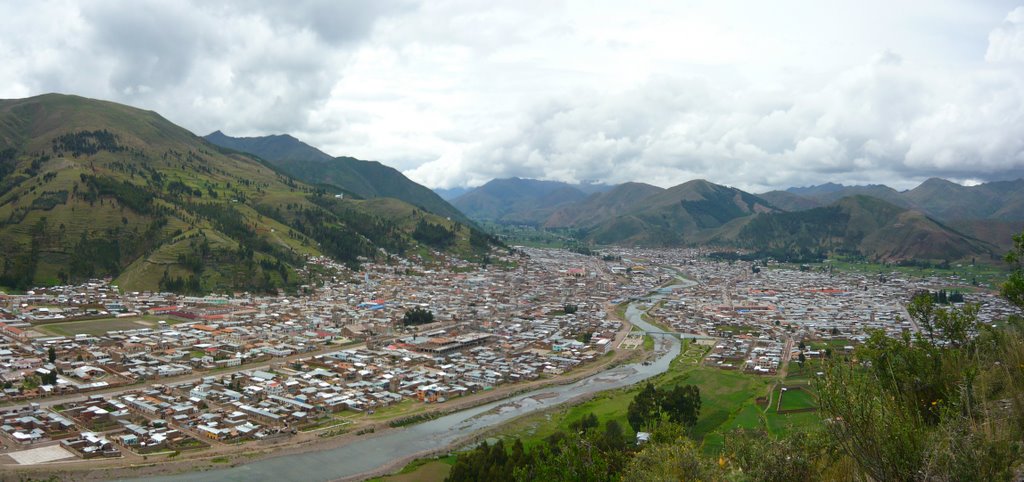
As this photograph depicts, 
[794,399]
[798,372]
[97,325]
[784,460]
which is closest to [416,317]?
[97,325]

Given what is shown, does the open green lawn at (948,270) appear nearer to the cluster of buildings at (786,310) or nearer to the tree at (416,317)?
the cluster of buildings at (786,310)

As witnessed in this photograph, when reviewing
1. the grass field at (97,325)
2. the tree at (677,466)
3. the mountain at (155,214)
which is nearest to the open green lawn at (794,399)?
the tree at (677,466)

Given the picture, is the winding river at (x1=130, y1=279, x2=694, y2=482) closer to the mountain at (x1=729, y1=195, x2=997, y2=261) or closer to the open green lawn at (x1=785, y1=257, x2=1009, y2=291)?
the open green lawn at (x1=785, y1=257, x2=1009, y2=291)

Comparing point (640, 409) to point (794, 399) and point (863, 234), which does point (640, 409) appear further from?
point (863, 234)

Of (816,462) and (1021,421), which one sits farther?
(816,462)

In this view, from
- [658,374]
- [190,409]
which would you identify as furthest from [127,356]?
[658,374]

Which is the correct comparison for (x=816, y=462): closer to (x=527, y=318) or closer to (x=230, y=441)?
(x=230, y=441)

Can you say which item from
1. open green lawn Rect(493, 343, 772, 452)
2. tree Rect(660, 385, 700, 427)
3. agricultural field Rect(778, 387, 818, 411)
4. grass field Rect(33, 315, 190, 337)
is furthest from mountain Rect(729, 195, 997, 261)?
grass field Rect(33, 315, 190, 337)
